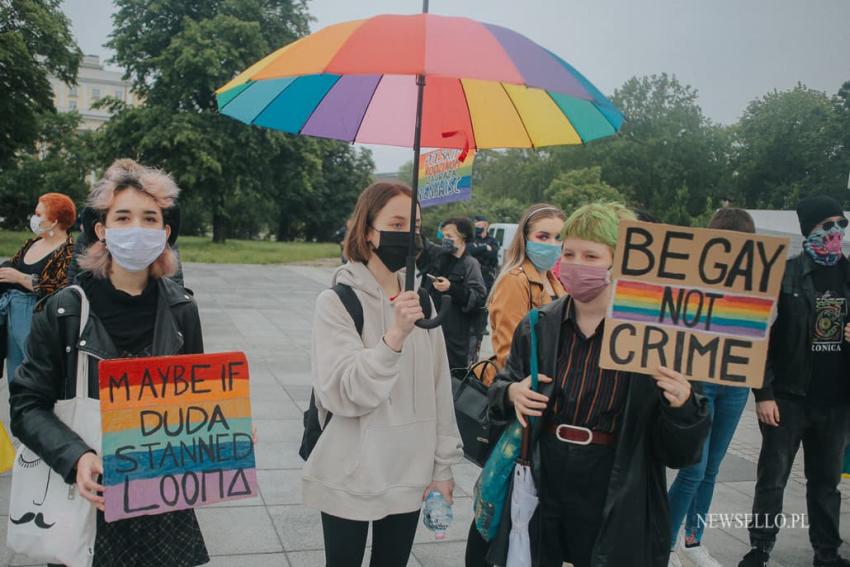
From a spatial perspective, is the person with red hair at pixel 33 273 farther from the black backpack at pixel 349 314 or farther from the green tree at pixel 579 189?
the green tree at pixel 579 189

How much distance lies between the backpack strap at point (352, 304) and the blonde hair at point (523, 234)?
141 cm

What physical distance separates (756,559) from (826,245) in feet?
6.17

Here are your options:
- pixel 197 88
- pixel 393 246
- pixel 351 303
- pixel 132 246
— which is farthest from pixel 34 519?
pixel 197 88

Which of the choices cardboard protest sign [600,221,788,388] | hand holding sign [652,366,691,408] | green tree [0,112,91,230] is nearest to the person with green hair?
hand holding sign [652,366,691,408]

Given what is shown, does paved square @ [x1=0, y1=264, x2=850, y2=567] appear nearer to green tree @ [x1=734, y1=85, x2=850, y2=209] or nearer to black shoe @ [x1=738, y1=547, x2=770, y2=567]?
black shoe @ [x1=738, y1=547, x2=770, y2=567]

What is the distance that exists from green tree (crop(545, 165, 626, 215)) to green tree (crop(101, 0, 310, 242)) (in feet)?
82.5

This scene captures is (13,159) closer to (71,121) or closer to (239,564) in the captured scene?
(71,121)

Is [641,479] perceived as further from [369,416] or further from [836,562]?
[836,562]

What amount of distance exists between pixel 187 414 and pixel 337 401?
0.49m

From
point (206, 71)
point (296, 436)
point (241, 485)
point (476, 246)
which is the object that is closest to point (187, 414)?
point (241, 485)

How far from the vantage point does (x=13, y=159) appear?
30.3 metres

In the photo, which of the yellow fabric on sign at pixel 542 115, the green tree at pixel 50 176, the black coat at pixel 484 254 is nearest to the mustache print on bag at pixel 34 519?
the yellow fabric on sign at pixel 542 115

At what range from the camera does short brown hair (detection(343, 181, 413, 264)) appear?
8.43ft

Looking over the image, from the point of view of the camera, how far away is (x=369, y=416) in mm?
2404
